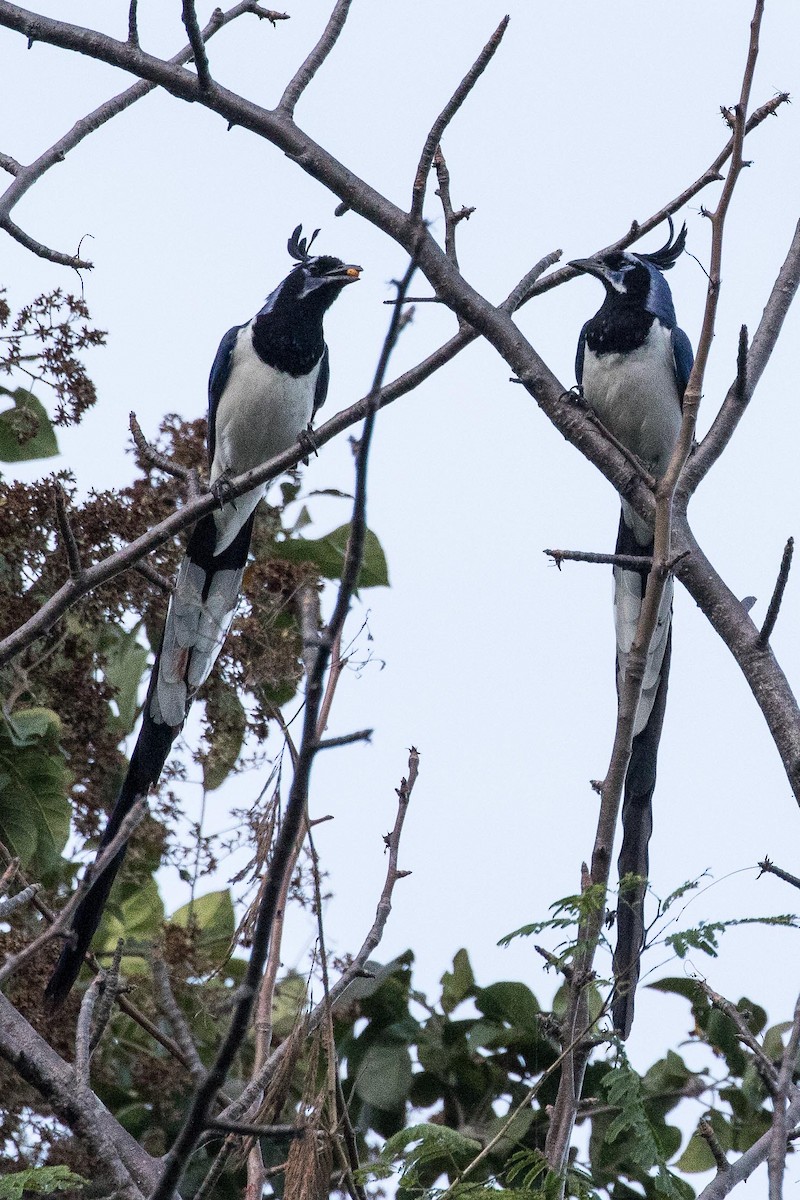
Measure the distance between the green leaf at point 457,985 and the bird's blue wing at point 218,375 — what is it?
5.30 ft

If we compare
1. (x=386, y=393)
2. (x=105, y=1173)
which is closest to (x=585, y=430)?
(x=386, y=393)

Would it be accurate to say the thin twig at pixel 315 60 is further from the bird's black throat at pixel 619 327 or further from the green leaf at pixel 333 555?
the bird's black throat at pixel 619 327

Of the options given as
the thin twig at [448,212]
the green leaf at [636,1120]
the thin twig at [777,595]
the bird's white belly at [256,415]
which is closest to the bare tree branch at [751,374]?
the thin twig at [777,595]

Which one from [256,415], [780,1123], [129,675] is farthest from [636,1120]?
[256,415]

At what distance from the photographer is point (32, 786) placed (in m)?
2.71

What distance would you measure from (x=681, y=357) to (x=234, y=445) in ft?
4.10

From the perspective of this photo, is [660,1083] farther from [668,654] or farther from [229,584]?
[229,584]

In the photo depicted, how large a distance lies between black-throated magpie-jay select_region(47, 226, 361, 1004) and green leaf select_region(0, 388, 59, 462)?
1.36 feet

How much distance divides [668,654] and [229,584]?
3.49 feet

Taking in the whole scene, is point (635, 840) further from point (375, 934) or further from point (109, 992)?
point (109, 992)

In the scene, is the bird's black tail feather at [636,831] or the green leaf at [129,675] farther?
the green leaf at [129,675]

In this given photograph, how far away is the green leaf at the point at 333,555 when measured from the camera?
320 centimetres

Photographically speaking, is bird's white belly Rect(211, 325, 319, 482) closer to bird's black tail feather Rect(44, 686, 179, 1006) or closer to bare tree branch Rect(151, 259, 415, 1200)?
bird's black tail feather Rect(44, 686, 179, 1006)

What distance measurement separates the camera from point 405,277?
1252 mm
